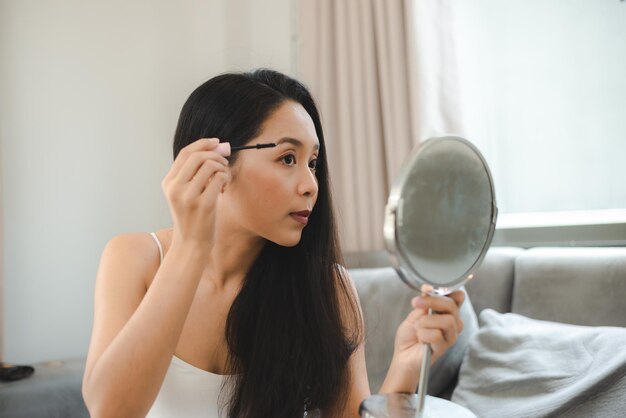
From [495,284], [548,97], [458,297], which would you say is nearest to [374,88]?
[548,97]

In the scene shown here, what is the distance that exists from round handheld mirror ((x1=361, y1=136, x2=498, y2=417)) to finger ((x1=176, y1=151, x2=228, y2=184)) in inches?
15.9

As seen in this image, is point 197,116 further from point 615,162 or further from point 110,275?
point 615,162

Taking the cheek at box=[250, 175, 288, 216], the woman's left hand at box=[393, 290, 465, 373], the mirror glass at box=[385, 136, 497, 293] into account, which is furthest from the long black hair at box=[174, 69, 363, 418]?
the mirror glass at box=[385, 136, 497, 293]

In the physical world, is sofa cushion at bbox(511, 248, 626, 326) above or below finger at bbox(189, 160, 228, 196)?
below

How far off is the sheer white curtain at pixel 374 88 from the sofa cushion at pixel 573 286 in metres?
0.67

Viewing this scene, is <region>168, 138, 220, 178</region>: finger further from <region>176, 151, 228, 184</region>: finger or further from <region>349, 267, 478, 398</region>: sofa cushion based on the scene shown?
<region>349, 267, 478, 398</region>: sofa cushion

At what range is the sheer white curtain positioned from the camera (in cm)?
240

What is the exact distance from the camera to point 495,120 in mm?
2434

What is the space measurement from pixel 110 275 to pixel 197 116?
36cm

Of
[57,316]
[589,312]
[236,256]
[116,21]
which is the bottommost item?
[57,316]

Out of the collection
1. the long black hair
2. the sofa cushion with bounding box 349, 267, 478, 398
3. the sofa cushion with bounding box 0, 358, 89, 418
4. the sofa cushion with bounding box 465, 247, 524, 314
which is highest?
the long black hair

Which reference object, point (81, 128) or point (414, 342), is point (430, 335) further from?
point (81, 128)

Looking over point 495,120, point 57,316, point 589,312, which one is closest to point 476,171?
point 589,312

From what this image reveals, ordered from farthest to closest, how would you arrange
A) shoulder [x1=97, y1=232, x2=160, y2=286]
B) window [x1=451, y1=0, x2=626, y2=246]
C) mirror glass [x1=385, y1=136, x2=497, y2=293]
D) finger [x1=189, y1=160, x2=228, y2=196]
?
window [x1=451, y1=0, x2=626, y2=246], shoulder [x1=97, y1=232, x2=160, y2=286], finger [x1=189, y1=160, x2=228, y2=196], mirror glass [x1=385, y1=136, x2=497, y2=293]
